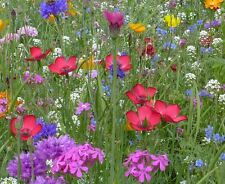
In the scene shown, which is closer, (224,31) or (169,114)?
(169,114)

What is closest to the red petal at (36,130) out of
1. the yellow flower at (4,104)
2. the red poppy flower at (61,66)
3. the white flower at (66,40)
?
the yellow flower at (4,104)

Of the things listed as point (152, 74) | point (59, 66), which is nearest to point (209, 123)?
point (152, 74)

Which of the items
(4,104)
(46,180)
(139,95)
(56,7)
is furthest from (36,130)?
(56,7)

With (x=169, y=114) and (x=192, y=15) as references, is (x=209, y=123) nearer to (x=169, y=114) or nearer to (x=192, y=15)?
(x=169, y=114)

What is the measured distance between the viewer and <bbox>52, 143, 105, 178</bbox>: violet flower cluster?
1099 millimetres

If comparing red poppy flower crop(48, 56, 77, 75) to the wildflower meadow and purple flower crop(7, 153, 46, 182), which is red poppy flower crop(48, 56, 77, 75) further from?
purple flower crop(7, 153, 46, 182)

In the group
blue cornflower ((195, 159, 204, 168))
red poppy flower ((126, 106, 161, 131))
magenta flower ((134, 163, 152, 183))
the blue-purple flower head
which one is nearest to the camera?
magenta flower ((134, 163, 152, 183))

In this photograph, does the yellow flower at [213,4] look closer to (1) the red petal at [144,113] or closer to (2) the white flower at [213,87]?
(2) the white flower at [213,87]

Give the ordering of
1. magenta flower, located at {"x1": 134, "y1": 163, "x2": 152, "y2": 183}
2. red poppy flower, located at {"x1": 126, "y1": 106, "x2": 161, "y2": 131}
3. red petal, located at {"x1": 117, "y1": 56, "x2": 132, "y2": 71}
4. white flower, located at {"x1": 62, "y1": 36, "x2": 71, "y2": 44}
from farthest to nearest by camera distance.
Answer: white flower, located at {"x1": 62, "y1": 36, "x2": 71, "y2": 44}
red petal, located at {"x1": 117, "y1": 56, "x2": 132, "y2": 71}
red poppy flower, located at {"x1": 126, "y1": 106, "x2": 161, "y2": 131}
magenta flower, located at {"x1": 134, "y1": 163, "x2": 152, "y2": 183}

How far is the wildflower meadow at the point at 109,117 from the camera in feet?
3.83

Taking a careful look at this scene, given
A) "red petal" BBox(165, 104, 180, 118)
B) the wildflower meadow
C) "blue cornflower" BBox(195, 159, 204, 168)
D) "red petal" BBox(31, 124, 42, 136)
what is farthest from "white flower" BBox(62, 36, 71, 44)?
"red petal" BBox(31, 124, 42, 136)

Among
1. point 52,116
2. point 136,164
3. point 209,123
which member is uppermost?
point 136,164

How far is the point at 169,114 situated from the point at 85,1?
781 millimetres

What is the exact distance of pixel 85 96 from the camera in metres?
1.87
